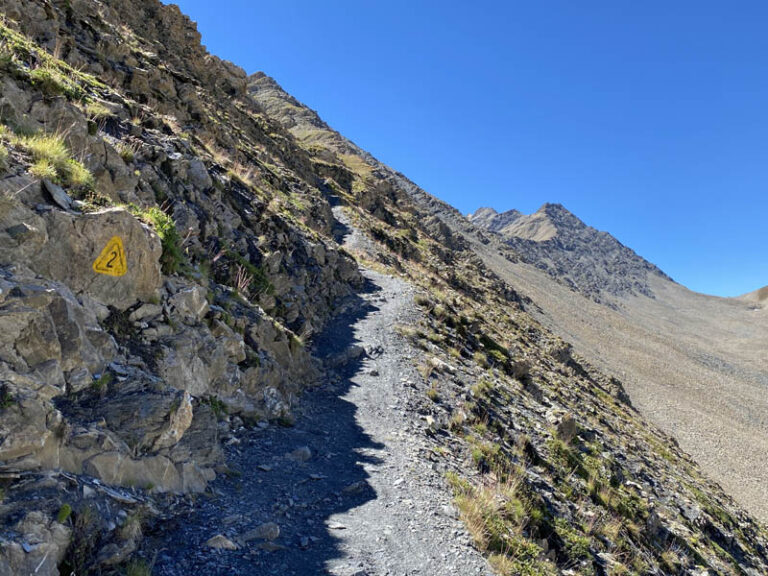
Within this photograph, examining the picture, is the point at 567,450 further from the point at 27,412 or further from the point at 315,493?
the point at 27,412

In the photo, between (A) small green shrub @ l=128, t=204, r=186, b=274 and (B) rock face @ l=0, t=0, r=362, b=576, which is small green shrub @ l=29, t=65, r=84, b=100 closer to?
(B) rock face @ l=0, t=0, r=362, b=576

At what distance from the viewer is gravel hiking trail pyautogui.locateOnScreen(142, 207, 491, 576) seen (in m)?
5.58

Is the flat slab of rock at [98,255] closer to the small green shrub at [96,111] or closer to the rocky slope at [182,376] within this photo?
the rocky slope at [182,376]

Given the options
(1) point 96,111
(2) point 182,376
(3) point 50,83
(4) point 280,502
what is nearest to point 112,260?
(2) point 182,376

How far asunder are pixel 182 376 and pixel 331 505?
3.58 meters

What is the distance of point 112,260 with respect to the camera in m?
6.72

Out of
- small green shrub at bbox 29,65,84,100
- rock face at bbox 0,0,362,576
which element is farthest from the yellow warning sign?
small green shrub at bbox 29,65,84,100

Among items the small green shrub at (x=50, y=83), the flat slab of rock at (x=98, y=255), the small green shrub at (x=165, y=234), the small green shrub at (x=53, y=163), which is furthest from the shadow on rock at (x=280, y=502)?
the small green shrub at (x=50, y=83)

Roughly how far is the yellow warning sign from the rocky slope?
0.02 m

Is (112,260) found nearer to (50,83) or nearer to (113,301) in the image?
(113,301)

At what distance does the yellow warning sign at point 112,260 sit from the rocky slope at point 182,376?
24 mm

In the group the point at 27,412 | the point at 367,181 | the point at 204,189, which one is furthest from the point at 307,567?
the point at 367,181

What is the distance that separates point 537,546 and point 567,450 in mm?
6782

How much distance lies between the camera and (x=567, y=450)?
45.3 ft
